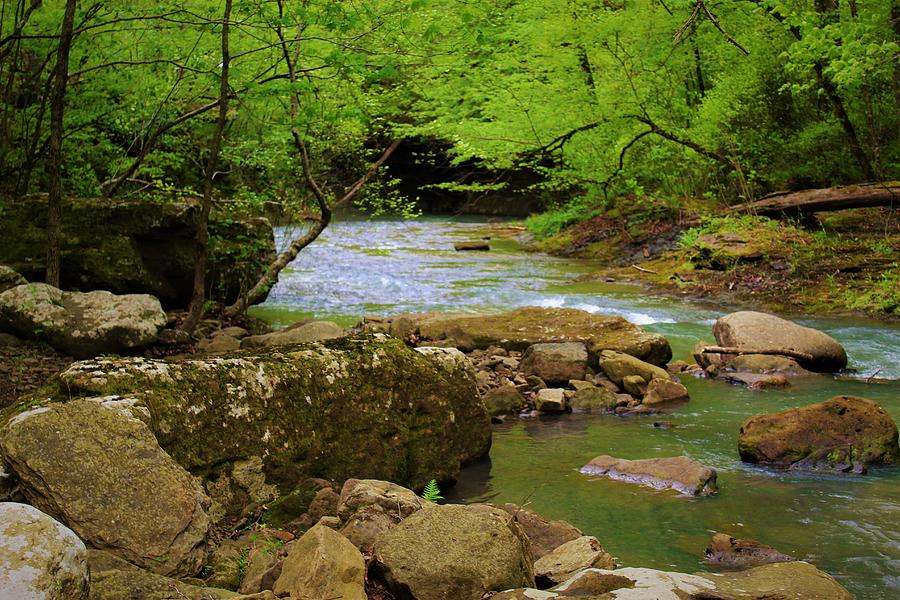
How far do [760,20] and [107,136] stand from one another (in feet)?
41.8

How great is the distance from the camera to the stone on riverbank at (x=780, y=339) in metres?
9.31

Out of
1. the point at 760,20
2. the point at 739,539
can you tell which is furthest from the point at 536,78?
the point at 739,539

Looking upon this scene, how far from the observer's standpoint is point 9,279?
9.09m

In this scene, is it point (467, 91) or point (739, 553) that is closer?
point (739, 553)

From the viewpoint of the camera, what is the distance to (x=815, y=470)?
5.89 metres

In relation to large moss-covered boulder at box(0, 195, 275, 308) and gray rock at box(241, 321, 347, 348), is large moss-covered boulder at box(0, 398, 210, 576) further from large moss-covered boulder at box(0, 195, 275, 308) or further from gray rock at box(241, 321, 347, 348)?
large moss-covered boulder at box(0, 195, 275, 308)

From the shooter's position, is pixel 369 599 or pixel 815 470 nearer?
pixel 369 599

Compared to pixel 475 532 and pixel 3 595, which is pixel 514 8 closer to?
pixel 475 532

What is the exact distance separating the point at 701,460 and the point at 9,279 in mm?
7940

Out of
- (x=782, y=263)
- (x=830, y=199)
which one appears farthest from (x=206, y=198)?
(x=830, y=199)

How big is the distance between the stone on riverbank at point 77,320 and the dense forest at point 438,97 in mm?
653

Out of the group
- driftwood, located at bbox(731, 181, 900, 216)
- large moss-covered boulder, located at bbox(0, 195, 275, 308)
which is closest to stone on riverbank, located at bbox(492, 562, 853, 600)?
large moss-covered boulder, located at bbox(0, 195, 275, 308)

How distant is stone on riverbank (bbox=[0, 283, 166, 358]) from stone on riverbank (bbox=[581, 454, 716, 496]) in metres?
5.28

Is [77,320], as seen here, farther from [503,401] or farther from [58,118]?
[503,401]
